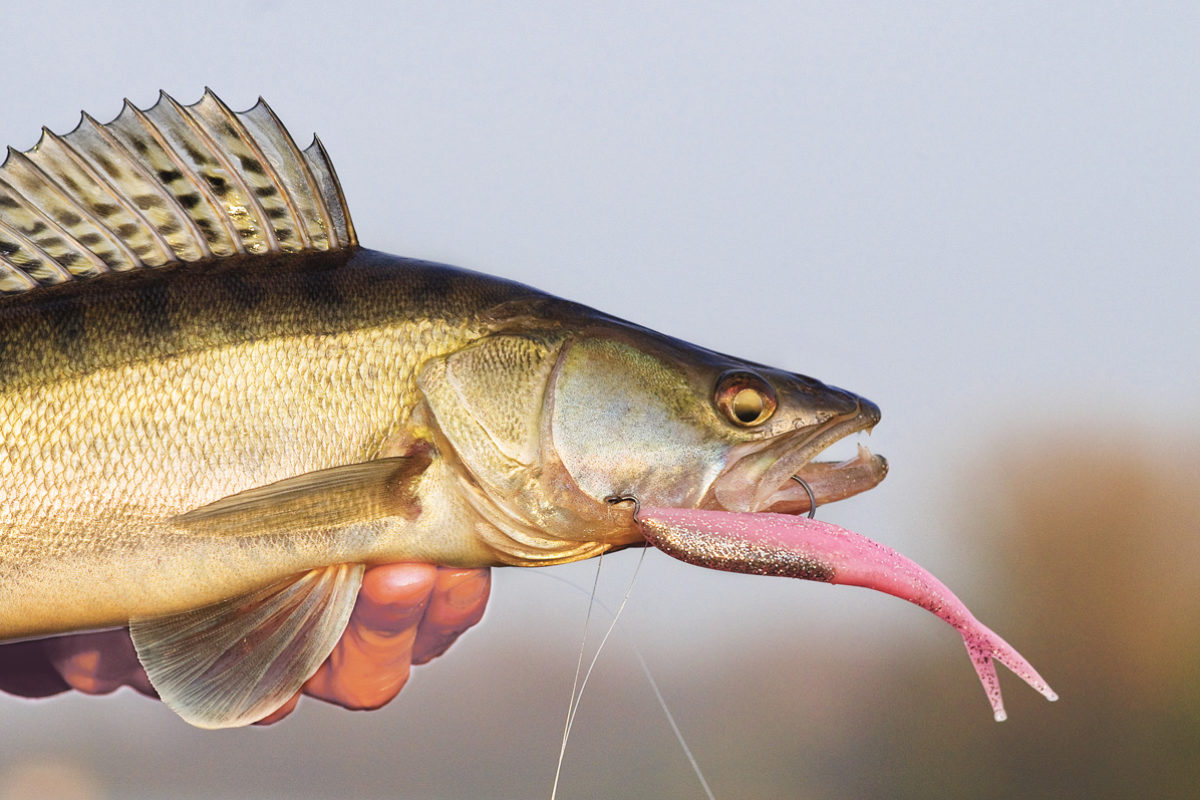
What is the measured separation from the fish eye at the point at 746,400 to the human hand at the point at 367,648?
1.11 meters

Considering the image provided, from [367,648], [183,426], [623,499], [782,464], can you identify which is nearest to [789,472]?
[782,464]

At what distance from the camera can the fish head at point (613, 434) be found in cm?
272

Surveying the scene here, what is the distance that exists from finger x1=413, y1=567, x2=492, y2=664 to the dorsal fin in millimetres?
1195

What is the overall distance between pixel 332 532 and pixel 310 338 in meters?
0.52

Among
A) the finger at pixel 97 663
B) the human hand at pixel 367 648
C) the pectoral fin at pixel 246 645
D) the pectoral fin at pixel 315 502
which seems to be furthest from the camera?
the finger at pixel 97 663

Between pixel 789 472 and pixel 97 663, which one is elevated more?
pixel 789 472

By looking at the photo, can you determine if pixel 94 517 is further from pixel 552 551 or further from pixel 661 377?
pixel 661 377

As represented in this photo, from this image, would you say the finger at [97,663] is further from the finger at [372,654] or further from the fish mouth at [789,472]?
the fish mouth at [789,472]

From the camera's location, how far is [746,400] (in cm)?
272

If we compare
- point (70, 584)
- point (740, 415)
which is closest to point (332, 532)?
point (70, 584)

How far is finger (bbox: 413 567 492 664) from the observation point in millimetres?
3529

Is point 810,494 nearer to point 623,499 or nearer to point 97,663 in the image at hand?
point 623,499

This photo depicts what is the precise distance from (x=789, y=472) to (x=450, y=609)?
145 cm

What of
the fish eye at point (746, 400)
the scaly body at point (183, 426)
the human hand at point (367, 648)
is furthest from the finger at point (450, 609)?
the fish eye at point (746, 400)
